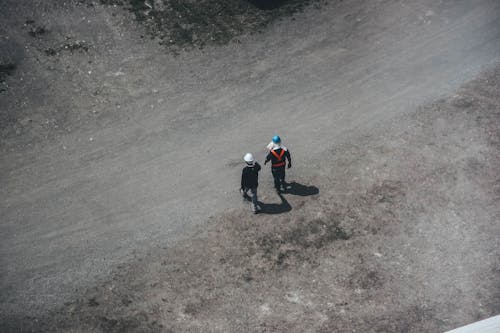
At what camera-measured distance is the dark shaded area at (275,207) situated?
1198 centimetres

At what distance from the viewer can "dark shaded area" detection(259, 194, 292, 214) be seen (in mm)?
11977

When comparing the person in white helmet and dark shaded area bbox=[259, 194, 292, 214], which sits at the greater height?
the person in white helmet

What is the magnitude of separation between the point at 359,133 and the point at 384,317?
6.62 metres

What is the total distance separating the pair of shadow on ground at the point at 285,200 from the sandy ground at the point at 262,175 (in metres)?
0.08

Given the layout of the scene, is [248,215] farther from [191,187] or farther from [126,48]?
[126,48]

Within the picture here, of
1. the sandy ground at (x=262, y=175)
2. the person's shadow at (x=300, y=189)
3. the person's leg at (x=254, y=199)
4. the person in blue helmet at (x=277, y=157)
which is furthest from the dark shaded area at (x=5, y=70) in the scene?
the person's shadow at (x=300, y=189)

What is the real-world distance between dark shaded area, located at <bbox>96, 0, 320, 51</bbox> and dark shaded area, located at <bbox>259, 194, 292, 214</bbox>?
8.88 m

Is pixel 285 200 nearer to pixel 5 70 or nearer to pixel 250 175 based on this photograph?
pixel 250 175

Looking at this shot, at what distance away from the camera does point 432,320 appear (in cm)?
948

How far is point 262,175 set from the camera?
13102mm

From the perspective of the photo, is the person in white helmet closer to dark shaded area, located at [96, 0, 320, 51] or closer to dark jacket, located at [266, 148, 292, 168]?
dark jacket, located at [266, 148, 292, 168]

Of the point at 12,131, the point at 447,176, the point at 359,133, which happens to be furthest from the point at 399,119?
the point at 12,131

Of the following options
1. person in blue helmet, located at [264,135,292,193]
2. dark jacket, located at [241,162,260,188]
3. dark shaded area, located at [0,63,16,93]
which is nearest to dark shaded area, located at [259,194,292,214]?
person in blue helmet, located at [264,135,292,193]

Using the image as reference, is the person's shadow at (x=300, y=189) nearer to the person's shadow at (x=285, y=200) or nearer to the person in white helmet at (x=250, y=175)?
the person's shadow at (x=285, y=200)
